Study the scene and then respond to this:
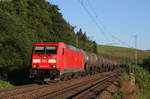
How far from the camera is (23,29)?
30.6 m

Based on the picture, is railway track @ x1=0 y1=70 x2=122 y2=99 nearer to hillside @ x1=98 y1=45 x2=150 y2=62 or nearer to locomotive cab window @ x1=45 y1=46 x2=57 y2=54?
locomotive cab window @ x1=45 y1=46 x2=57 y2=54

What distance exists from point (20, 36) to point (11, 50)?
252 cm

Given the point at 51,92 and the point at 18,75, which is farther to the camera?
the point at 18,75

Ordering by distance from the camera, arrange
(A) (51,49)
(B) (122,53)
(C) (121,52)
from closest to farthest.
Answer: (A) (51,49)
(B) (122,53)
(C) (121,52)

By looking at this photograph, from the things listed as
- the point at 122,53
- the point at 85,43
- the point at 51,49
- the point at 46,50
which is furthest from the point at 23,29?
the point at 122,53

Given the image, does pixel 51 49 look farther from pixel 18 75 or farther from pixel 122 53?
pixel 122 53

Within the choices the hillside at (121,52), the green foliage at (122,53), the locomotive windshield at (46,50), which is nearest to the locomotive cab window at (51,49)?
the locomotive windshield at (46,50)

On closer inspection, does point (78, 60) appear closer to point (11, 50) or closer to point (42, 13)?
point (11, 50)

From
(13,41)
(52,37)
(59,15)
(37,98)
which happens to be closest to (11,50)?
(13,41)

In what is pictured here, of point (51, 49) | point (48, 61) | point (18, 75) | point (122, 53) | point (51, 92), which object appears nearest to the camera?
point (51, 92)

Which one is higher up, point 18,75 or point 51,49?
point 51,49

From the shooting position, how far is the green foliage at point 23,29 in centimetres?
2625

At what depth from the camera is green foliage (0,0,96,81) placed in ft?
86.1

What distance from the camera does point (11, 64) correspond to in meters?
26.2
